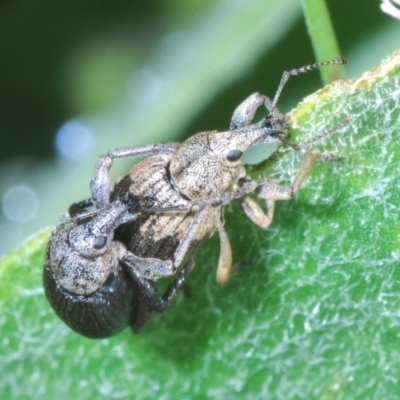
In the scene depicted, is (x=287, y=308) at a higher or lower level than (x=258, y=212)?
lower

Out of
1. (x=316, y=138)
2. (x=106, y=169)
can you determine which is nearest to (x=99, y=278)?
(x=106, y=169)

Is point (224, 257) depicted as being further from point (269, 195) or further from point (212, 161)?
point (212, 161)

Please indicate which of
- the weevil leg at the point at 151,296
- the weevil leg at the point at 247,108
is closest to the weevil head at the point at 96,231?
the weevil leg at the point at 151,296

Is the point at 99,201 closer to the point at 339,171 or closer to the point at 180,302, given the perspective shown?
the point at 180,302

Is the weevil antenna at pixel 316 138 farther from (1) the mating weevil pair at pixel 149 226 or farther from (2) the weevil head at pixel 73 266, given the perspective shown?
(2) the weevil head at pixel 73 266

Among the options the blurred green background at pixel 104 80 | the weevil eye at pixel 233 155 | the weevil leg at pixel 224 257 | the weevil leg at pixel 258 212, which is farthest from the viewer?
the blurred green background at pixel 104 80

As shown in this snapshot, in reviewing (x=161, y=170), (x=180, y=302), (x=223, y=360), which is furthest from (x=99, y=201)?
(x=223, y=360)

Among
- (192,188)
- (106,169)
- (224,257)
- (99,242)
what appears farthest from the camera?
(106,169)
